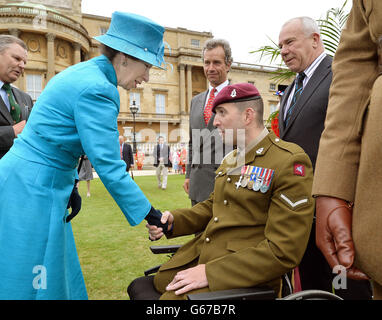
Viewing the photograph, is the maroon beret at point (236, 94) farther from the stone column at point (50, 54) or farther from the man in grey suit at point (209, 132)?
the stone column at point (50, 54)

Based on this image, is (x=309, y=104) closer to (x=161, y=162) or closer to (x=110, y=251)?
(x=110, y=251)

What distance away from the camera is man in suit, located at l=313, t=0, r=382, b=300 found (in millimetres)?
957

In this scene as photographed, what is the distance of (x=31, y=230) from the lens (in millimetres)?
1856

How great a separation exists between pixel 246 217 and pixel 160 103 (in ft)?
119

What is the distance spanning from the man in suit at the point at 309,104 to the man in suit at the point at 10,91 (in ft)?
8.69

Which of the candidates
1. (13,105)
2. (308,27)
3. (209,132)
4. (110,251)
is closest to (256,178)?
(209,132)

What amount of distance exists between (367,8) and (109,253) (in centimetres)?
450

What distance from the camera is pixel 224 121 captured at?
81.0 inches

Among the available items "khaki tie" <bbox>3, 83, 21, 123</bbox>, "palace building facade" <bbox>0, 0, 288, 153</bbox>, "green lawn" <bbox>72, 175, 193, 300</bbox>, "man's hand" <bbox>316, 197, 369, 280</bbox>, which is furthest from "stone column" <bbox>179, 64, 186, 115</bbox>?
"man's hand" <bbox>316, 197, 369, 280</bbox>

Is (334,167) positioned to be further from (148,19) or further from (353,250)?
(148,19)

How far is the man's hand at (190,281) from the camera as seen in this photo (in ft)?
5.48

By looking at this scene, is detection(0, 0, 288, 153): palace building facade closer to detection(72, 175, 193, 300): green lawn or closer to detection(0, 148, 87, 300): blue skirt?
detection(72, 175, 193, 300): green lawn
